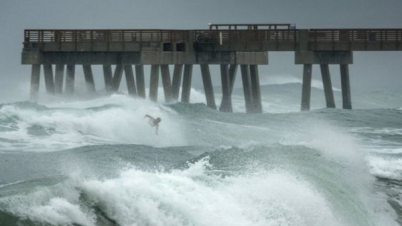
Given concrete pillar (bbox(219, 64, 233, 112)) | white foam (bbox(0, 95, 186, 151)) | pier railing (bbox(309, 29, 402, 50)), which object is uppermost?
pier railing (bbox(309, 29, 402, 50))

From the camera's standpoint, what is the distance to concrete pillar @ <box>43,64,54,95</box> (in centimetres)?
5334

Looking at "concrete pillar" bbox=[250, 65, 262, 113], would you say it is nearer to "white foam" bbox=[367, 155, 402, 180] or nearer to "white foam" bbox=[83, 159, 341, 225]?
"white foam" bbox=[367, 155, 402, 180]

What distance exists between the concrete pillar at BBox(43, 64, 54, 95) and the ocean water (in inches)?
525

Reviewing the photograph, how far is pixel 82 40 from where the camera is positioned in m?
50.7

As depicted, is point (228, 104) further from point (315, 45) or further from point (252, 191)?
point (252, 191)

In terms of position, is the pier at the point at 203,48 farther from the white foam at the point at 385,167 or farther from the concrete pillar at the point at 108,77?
the white foam at the point at 385,167

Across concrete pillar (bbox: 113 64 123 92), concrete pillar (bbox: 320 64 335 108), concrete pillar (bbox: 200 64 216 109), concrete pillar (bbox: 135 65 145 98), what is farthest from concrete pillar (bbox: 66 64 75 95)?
concrete pillar (bbox: 320 64 335 108)

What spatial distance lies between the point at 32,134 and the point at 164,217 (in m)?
15.5

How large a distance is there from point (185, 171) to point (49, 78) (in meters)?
36.2

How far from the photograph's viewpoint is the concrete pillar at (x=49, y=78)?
53344 mm

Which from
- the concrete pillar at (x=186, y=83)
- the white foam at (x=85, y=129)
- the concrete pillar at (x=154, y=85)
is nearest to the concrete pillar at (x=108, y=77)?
the concrete pillar at (x=186, y=83)

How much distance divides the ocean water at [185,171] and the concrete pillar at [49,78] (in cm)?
1333

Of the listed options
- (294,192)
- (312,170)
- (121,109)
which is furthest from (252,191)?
(121,109)

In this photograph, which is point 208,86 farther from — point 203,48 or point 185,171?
point 185,171
